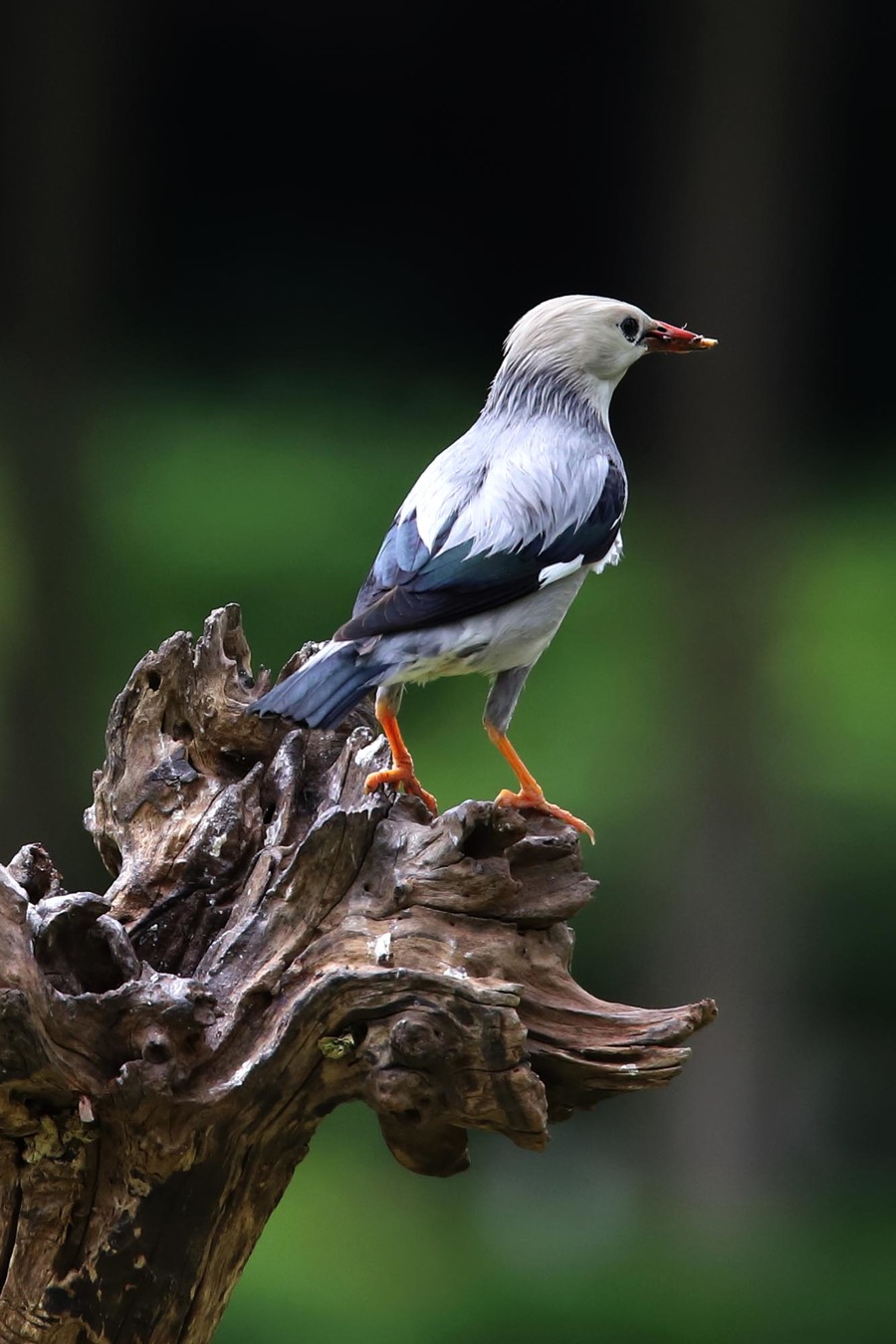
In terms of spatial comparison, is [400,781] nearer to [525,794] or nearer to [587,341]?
[525,794]

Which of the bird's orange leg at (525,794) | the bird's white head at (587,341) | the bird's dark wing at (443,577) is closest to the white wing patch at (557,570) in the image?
the bird's dark wing at (443,577)

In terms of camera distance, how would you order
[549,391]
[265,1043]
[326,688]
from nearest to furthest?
[265,1043]
[326,688]
[549,391]

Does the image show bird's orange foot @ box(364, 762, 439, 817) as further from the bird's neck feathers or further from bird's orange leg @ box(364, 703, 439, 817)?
the bird's neck feathers

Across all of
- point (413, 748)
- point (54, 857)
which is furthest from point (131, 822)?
point (54, 857)

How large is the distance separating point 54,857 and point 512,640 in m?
2.08

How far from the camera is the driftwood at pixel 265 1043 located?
1.69 meters

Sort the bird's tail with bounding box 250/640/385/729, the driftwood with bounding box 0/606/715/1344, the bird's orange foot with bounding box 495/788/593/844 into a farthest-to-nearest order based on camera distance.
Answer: the bird's orange foot with bounding box 495/788/593/844 < the bird's tail with bounding box 250/640/385/729 < the driftwood with bounding box 0/606/715/1344

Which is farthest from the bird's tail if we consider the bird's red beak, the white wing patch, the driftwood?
the bird's red beak

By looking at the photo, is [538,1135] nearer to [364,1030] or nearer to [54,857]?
[364,1030]

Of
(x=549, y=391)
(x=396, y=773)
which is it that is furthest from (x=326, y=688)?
(x=549, y=391)

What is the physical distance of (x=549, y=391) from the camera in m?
2.33

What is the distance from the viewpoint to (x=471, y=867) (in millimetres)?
1783

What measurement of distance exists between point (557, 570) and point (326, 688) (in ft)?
1.13

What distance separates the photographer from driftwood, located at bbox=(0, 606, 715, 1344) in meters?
1.69
